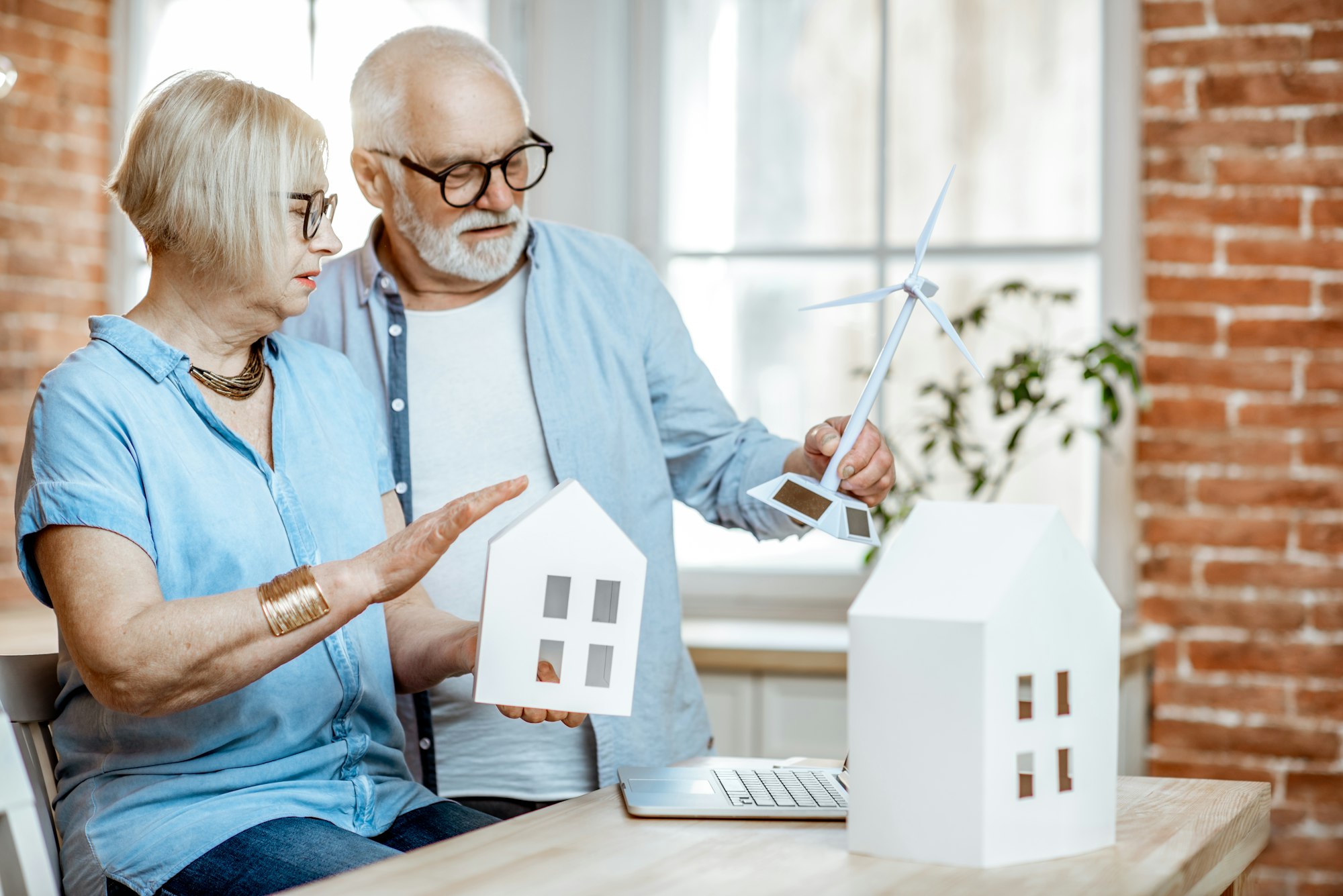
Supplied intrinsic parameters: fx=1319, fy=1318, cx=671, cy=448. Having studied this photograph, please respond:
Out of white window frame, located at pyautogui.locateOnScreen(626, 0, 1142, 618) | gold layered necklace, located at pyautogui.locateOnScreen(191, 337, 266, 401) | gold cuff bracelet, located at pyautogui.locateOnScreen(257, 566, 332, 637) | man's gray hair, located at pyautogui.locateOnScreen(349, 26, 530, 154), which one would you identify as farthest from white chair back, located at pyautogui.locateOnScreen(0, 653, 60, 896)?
Result: white window frame, located at pyautogui.locateOnScreen(626, 0, 1142, 618)

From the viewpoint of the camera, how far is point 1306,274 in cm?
282

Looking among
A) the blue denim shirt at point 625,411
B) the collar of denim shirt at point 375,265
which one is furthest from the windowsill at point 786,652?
the collar of denim shirt at point 375,265

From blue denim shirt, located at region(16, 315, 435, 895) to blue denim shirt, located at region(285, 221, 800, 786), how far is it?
1.20ft

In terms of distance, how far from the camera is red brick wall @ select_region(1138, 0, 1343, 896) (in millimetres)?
2807

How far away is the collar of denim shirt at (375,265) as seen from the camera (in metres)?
1.95

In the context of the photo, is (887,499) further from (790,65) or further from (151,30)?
(151,30)

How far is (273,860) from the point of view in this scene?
1268 mm

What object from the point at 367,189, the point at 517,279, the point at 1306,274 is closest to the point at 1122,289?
the point at 1306,274

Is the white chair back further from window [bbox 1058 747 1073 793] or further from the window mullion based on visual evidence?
the window mullion

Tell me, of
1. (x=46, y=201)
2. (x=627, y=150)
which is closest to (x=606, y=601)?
(x=627, y=150)

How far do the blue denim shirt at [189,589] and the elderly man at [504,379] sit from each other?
0.32m

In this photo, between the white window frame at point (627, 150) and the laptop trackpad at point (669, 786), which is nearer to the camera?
the laptop trackpad at point (669, 786)

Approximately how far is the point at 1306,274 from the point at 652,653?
1.76 m

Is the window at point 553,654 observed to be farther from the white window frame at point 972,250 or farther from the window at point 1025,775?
the white window frame at point 972,250
